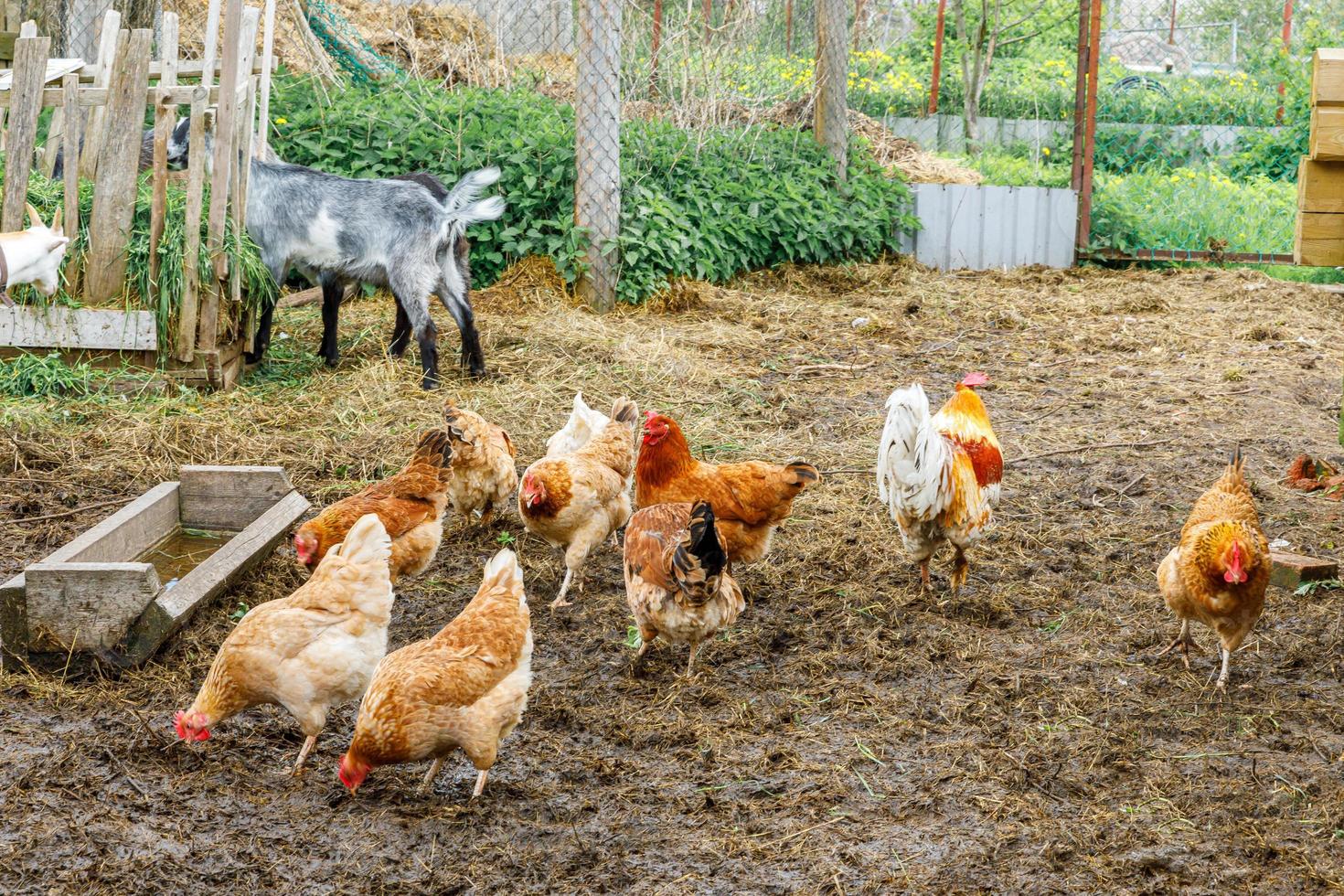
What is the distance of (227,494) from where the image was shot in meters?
5.19

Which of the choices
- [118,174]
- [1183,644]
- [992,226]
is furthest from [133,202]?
[992,226]

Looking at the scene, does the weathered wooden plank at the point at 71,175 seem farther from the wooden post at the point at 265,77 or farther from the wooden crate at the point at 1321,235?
the wooden crate at the point at 1321,235

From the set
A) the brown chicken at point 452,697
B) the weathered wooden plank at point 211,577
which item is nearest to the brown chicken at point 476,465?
→ the weathered wooden plank at point 211,577

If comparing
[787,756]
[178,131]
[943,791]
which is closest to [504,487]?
[787,756]

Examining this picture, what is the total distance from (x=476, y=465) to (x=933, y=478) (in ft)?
6.61

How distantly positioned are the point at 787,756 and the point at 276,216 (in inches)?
219

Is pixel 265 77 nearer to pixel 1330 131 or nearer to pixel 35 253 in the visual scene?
pixel 35 253

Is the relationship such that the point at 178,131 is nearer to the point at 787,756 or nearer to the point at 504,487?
the point at 504,487

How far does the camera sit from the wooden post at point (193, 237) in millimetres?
6605

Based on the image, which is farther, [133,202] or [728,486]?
[133,202]

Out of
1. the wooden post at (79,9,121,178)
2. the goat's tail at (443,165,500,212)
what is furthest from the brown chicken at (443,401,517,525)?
the wooden post at (79,9,121,178)

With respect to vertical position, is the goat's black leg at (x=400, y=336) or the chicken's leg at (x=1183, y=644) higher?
the goat's black leg at (x=400, y=336)

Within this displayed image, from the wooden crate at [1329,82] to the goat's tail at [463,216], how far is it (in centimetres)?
528

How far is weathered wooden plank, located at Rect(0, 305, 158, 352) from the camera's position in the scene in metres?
6.72
